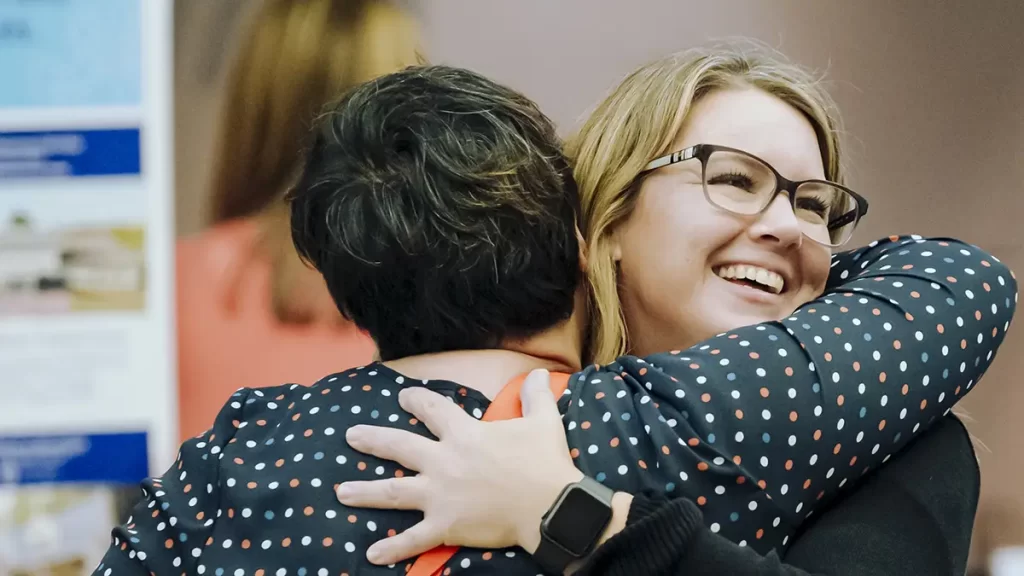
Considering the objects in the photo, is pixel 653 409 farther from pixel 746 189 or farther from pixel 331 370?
pixel 331 370

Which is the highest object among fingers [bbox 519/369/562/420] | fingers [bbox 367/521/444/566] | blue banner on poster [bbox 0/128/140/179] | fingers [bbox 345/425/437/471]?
Result: blue banner on poster [bbox 0/128/140/179]

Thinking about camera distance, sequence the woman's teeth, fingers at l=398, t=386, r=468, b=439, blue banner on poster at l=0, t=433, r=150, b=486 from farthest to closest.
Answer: blue banner on poster at l=0, t=433, r=150, b=486
the woman's teeth
fingers at l=398, t=386, r=468, b=439

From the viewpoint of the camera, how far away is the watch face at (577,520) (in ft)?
2.51

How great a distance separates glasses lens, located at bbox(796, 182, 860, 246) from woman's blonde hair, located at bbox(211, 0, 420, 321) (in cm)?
98

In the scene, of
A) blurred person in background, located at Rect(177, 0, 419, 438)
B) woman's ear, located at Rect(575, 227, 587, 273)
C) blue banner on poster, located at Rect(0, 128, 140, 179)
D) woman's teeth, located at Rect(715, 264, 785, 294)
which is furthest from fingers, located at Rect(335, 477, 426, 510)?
blue banner on poster, located at Rect(0, 128, 140, 179)

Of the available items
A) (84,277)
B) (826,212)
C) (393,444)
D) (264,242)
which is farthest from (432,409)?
(84,277)

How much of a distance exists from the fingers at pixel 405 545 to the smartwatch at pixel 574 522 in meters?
0.10

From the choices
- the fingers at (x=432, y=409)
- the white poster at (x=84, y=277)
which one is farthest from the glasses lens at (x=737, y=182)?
the white poster at (x=84, y=277)

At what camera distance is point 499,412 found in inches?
34.4

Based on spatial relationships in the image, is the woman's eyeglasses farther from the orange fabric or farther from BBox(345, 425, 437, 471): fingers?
BBox(345, 425, 437, 471): fingers

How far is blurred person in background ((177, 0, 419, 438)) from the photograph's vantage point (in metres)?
1.88

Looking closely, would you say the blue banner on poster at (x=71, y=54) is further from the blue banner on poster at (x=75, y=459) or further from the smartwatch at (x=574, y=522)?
the smartwatch at (x=574, y=522)

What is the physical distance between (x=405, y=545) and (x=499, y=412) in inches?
6.1

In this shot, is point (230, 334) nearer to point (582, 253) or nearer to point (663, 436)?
point (582, 253)
